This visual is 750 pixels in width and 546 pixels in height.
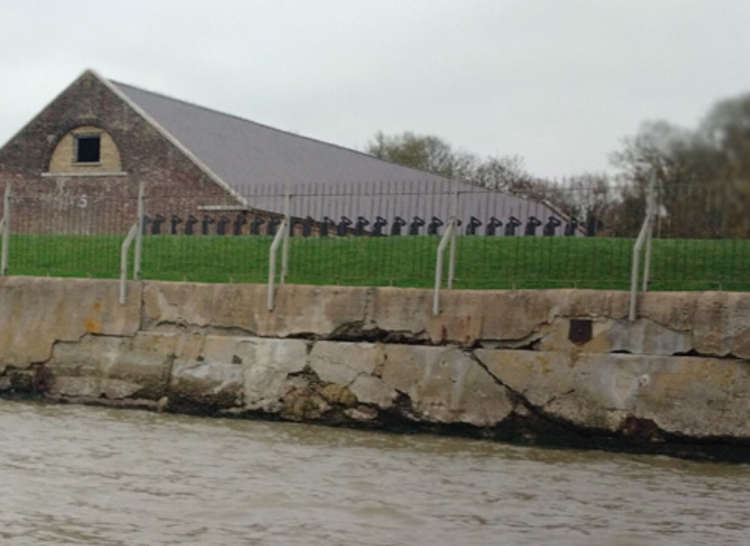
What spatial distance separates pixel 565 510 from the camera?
30.3 feet

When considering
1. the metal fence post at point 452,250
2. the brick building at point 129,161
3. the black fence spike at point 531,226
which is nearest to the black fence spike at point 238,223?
the black fence spike at point 531,226

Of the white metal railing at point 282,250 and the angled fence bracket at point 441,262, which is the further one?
the white metal railing at point 282,250

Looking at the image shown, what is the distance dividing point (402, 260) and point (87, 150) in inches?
748

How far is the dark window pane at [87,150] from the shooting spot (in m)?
32.4

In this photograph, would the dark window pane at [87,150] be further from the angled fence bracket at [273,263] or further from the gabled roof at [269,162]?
the angled fence bracket at [273,263]

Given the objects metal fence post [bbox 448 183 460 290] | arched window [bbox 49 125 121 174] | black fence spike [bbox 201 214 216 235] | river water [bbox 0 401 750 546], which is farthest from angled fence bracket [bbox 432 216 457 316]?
arched window [bbox 49 125 121 174]

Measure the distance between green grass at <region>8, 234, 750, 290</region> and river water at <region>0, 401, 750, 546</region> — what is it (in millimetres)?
2311

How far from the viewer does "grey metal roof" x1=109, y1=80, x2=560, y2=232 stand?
29756mm

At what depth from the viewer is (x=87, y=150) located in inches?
1282

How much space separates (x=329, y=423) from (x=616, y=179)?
5388 mm

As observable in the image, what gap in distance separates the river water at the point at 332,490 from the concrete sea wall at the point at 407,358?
1.28 feet

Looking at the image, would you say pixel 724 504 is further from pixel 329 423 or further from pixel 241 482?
pixel 329 423

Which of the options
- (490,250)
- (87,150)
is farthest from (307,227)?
(87,150)

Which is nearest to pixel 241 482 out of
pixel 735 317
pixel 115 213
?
pixel 735 317
